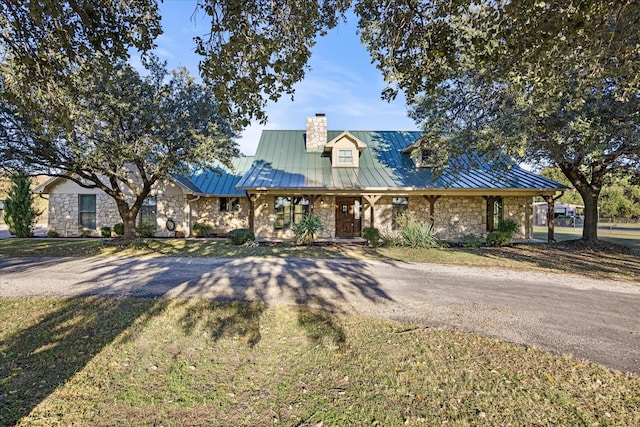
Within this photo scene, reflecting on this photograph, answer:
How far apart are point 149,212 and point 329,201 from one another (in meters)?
9.56

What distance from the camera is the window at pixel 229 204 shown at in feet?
54.5

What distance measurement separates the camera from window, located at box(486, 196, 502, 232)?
15328 millimetres

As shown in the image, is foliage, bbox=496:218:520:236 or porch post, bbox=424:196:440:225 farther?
porch post, bbox=424:196:440:225

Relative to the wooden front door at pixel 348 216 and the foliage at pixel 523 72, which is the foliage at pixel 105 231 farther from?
the foliage at pixel 523 72

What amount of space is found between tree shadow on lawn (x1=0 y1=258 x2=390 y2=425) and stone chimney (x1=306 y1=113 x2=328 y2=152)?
32.9ft

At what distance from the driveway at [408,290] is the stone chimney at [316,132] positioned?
31.8 ft

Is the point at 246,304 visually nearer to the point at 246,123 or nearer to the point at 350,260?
the point at 246,123

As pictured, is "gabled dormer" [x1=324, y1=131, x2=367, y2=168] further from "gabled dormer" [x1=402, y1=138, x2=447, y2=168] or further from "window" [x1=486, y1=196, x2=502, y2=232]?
"window" [x1=486, y1=196, x2=502, y2=232]

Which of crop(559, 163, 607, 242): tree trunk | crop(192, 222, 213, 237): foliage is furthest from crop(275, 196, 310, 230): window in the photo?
crop(559, 163, 607, 242): tree trunk

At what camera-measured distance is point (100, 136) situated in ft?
31.4

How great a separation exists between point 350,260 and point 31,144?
1106cm

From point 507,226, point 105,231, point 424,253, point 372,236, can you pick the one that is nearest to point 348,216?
point 372,236

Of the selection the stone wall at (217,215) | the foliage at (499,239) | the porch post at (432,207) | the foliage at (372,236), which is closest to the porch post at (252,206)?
the stone wall at (217,215)

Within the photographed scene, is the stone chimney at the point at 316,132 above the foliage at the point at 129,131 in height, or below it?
above
